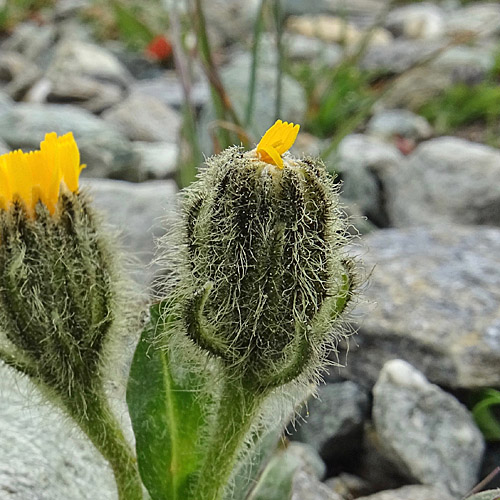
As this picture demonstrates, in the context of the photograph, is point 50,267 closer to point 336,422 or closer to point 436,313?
point 336,422

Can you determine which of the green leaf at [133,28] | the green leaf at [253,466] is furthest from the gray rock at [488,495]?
the green leaf at [133,28]

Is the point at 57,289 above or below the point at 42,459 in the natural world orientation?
above

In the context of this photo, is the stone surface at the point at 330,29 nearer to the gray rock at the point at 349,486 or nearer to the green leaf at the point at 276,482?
the gray rock at the point at 349,486

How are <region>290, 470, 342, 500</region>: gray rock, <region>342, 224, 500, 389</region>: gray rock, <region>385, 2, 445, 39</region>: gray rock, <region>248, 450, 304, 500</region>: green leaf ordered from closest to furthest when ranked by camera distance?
<region>248, 450, 304, 500</region>: green leaf, <region>290, 470, 342, 500</region>: gray rock, <region>342, 224, 500, 389</region>: gray rock, <region>385, 2, 445, 39</region>: gray rock

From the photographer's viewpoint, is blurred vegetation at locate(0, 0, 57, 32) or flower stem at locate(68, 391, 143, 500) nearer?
flower stem at locate(68, 391, 143, 500)

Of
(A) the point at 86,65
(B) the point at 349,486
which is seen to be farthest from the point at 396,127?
(B) the point at 349,486

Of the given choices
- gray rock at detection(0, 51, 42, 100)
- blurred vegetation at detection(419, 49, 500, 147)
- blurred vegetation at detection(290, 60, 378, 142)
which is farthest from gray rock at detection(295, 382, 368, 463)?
gray rock at detection(0, 51, 42, 100)

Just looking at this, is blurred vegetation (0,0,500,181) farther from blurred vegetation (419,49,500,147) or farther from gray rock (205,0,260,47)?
gray rock (205,0,260,47)
